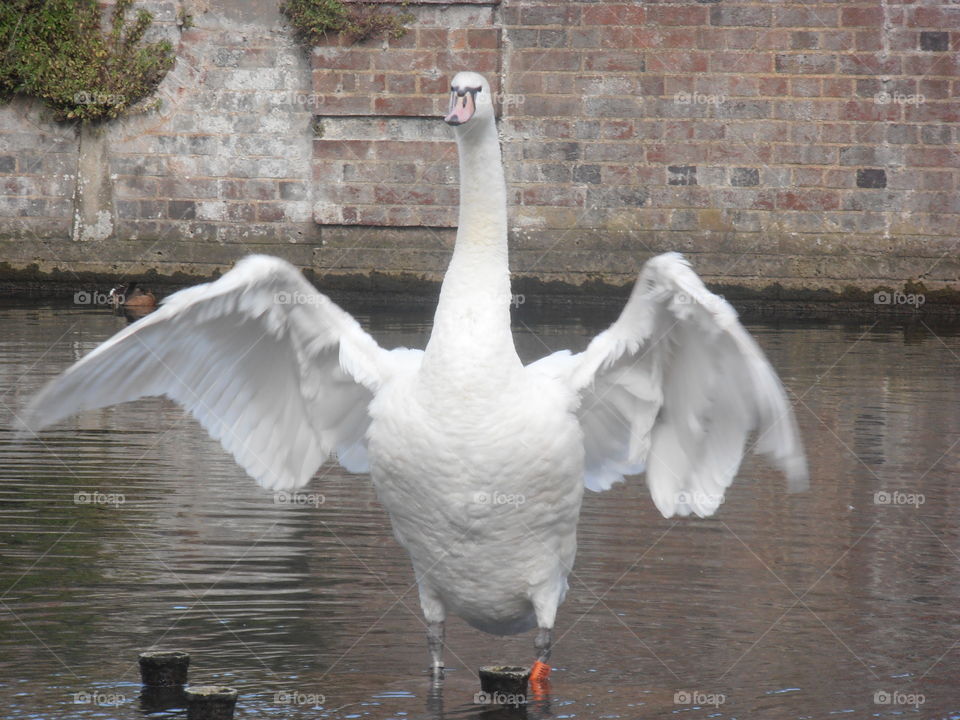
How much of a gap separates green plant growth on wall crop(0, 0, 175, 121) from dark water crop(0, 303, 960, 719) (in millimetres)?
8642

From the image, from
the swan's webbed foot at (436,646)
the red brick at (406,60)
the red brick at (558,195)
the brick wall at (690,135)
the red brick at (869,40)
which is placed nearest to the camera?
the swan's webbed foot at (436,646)

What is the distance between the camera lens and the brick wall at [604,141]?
16.7 metres

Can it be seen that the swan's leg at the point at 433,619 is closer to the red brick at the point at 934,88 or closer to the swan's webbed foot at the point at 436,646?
the swan's webbed foot at the point at 436,646

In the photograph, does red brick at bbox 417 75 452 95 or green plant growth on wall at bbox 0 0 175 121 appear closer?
red brick at bbox 417 75 452 95

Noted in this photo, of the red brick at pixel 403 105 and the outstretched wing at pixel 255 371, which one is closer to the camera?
the outstretched wing at pixel 255 371

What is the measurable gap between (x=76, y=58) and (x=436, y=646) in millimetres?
13721

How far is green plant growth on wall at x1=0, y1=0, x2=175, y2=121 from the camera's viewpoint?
17.6 metres

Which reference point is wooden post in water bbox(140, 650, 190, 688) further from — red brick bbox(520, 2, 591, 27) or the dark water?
red brick bbox(520, 2, 591, 27)

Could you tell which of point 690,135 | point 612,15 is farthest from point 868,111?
point 612,15

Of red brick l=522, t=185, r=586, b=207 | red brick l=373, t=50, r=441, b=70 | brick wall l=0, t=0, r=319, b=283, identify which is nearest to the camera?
red brick l=373, t=50, r=441, b=70

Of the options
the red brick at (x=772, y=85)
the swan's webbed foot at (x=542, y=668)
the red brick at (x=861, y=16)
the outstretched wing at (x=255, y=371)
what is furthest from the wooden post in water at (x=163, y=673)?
the red brick at (x=861, y=16)

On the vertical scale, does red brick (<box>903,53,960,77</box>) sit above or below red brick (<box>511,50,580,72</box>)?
below

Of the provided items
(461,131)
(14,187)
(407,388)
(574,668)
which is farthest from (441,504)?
(14,187)

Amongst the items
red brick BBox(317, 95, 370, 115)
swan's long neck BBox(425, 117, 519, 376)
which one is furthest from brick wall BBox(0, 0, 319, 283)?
swan's long neck BBox(425, 117, 519, 376)
